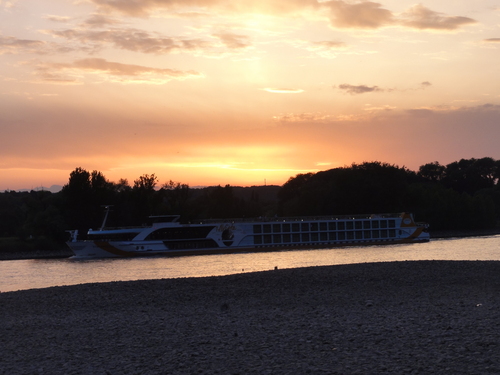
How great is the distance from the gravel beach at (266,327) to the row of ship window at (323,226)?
147ft

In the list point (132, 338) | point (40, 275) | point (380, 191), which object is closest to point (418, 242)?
point (380, 191)

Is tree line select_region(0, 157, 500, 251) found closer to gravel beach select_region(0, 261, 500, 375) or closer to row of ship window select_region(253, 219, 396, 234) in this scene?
row of ship window select_region(253, 219, 396, 234)

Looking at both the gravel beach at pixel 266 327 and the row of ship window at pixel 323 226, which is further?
the row of ship window at pixel 323 226

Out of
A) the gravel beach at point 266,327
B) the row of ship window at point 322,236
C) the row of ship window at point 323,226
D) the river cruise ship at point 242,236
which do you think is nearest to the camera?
the gravel beach at point 266,327

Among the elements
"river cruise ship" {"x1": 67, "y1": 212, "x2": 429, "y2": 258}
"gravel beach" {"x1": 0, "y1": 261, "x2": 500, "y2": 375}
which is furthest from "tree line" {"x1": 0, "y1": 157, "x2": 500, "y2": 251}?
"gravel beach" {"x1": 0, "y1": 261, "x2": 500, "y2": 375}

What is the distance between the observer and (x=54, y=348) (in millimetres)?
11992

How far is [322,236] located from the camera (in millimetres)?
69688

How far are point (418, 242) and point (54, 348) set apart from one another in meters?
65.3

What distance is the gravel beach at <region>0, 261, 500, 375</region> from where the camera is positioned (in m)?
9.77

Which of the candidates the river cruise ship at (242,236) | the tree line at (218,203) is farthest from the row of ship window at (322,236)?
the tree line at (218,203)

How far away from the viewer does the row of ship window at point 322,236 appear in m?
66.8

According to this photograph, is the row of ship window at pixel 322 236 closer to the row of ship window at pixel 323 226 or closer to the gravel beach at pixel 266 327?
the row of ship window at pixel 323 226

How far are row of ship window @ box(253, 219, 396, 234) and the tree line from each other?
76.3 ft

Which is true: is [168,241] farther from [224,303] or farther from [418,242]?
[224,303]
